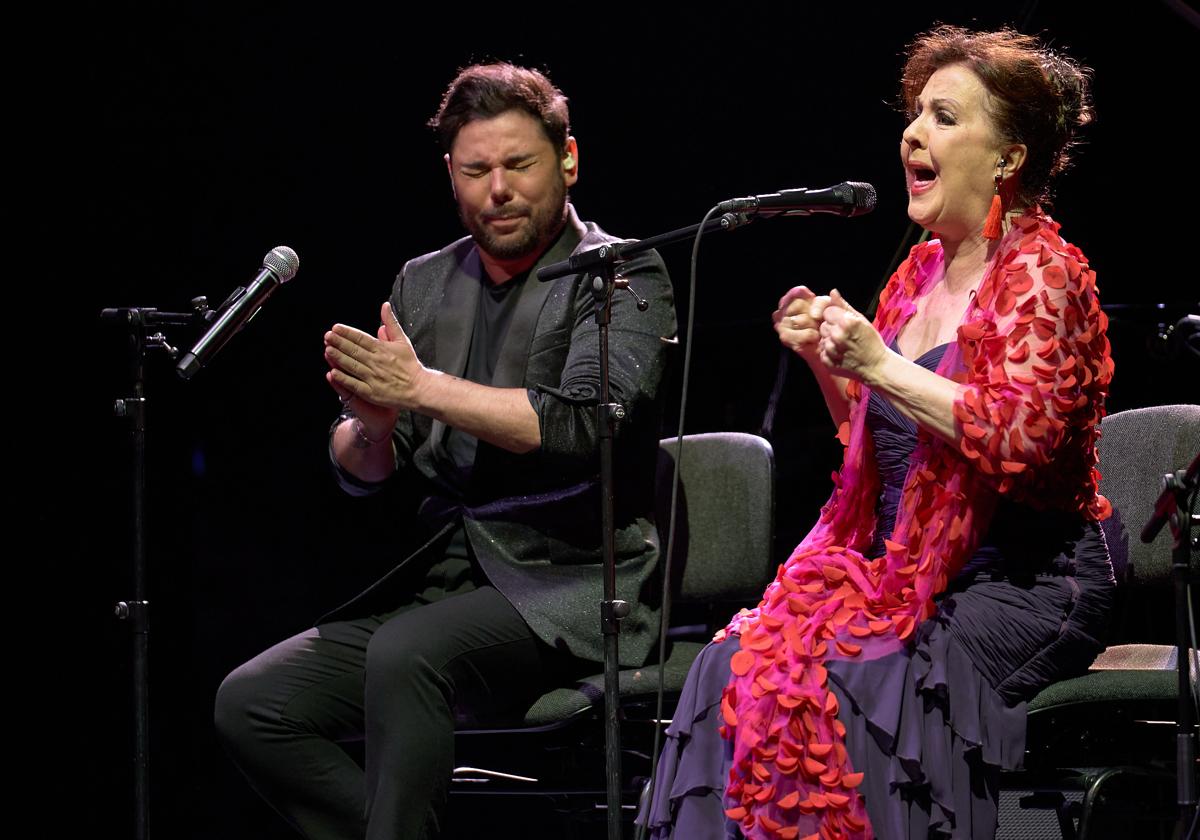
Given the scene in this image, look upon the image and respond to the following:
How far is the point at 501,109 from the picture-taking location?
9.46ft

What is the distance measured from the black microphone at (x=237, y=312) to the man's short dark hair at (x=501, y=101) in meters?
0.50

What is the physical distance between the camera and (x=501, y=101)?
9.45ft

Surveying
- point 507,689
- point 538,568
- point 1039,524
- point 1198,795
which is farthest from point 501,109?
point 1198,795

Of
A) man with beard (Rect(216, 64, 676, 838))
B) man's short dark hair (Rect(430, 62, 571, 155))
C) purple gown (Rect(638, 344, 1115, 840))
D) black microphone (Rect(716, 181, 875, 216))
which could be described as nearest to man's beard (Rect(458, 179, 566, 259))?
man with beard (Rect(216, 64, 676, 838))

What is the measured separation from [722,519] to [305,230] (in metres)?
1.90

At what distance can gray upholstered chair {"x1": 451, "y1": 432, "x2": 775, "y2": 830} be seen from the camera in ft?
8.59

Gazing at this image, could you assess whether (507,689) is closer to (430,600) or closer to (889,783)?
(430,600)

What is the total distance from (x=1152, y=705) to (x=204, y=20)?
10.5ft

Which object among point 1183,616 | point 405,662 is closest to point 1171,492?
point 1183,616

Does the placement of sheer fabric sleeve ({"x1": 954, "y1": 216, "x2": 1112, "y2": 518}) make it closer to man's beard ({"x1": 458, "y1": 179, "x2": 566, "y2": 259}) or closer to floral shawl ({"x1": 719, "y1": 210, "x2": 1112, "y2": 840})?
floral shawl ({"x1": 719, "y1": 210, "x2": 1112, "y2": 840})

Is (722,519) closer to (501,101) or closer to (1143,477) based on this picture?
(1143,477)

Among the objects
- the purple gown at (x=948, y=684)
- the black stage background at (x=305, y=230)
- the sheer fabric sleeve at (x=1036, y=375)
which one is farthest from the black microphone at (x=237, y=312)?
the black stage background at (x=305, y=230)

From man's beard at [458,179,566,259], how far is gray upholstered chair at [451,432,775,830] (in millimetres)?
526

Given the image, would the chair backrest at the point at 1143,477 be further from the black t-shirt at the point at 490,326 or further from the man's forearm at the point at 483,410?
the black t-shirt at the point at 490,326
